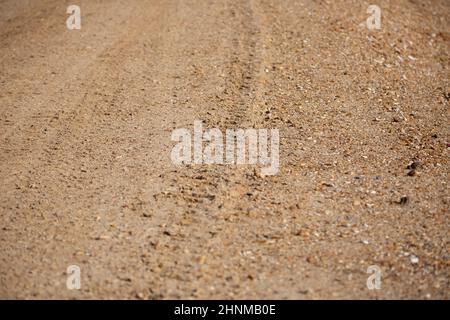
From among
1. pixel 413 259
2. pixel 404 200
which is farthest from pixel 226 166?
pixel 413 259

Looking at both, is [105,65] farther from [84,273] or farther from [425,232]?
[425,232]

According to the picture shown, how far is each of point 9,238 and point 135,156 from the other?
1621 millimetres

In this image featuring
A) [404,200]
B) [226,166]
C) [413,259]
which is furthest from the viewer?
[226,166]

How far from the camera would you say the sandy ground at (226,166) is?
3.65m

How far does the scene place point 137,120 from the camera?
229 inches

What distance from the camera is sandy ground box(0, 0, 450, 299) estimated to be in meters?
3.65

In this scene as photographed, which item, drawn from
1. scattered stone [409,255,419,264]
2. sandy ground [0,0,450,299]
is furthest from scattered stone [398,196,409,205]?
scattered stone [409,255,419,264]

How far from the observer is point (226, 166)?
16.1 ft

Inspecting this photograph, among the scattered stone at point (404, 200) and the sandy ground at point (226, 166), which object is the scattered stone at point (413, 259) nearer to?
the sandy ground at point (226, 166)

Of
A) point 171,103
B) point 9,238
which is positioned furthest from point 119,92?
point 9,238

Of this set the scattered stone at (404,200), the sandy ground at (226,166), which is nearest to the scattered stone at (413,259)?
the sandy ground at (226,166)

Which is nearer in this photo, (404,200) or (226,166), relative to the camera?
(404,200)

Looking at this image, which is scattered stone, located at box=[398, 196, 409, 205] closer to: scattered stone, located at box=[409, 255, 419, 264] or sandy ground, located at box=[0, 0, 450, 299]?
sandy ground, located at box=[0, 0, 450, 299]

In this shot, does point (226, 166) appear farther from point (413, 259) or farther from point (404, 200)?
point (413, 259)
